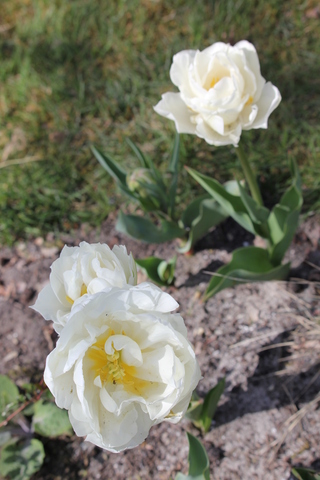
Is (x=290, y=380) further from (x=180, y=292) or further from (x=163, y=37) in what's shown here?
(x=163, y=37)

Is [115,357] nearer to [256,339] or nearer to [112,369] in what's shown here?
[112,369]

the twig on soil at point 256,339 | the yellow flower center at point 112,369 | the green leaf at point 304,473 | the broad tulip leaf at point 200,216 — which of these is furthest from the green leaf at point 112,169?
the green leaf at point 304,473

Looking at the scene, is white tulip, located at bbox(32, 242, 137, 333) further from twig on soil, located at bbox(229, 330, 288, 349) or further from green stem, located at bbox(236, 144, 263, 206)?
twig on soil, located at bbox(229, 330, 288, 349)

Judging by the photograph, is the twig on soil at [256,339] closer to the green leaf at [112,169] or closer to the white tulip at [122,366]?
the green leaf at [112,169]

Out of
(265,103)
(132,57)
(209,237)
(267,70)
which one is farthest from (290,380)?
(132,57)

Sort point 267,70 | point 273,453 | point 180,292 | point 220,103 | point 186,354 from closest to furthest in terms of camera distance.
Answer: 1. point 186,354
2. point 220,103
3. point 273,453
4. point 180,292
5. point 267,70
